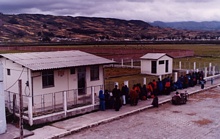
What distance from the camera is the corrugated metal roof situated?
16266mm

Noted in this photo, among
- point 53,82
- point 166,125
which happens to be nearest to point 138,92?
point 166,125

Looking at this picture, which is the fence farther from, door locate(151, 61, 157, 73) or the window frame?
door locate(151, 61, 157, 73)

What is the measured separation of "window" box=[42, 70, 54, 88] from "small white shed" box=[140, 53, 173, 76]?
1767cm

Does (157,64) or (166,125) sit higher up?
(157,64)

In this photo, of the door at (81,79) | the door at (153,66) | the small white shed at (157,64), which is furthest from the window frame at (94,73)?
the door at (153,66)

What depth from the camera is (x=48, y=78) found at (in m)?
16.7

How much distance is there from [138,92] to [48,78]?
5.99 m

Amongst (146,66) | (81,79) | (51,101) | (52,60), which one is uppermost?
(52,60)

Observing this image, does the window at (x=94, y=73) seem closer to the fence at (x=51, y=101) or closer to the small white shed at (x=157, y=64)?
the fence at (x=51, y=101)

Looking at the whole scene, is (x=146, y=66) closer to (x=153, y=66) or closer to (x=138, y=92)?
(x=153, y=66)

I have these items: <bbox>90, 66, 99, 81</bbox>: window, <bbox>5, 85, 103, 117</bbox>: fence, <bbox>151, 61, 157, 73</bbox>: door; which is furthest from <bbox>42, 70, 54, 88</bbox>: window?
<bbox>151, 61, 157, 73</bbox>: door

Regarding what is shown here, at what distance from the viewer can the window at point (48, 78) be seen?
54.0 ft

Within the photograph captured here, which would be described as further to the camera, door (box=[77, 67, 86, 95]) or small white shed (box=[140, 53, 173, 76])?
small white shed (box=[140, 53, 173, 76])

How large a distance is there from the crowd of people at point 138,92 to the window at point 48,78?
289 cm
